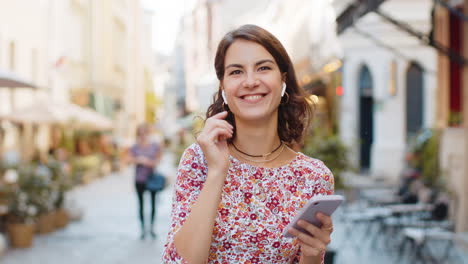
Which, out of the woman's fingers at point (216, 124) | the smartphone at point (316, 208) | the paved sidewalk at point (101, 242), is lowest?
the paved sidewalk at point (101, 242)

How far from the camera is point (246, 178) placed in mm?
2002

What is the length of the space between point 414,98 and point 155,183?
986cm

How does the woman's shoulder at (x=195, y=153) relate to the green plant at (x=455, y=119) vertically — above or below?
below

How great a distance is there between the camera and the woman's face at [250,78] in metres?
1.98

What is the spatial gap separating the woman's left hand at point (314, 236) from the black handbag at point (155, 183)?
6.67 meters

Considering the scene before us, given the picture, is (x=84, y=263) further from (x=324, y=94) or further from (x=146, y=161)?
(x=324, y=94)

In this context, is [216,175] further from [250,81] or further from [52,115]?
[52,115]

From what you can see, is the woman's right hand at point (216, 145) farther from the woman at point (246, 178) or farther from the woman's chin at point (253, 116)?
the woman's chin at point (253, 116)

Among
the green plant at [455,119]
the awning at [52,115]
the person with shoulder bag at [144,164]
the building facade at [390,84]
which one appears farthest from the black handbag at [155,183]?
the building facade at [390,84]

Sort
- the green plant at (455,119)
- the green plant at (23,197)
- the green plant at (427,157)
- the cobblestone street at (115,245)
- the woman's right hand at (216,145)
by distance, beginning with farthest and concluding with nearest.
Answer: the green plant at (427,157)
the green plant at (455,119)
the green plant at (23,197)
the cobblestone street at (115,245)
the woman's right hand at (216,145)

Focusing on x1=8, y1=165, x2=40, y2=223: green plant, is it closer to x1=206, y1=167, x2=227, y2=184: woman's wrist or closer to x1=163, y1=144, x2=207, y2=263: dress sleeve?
x1=163, y1=144, x2=207, y2=263: dress sleeve

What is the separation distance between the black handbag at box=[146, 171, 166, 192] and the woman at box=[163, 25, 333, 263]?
629 cm

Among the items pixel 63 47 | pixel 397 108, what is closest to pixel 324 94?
pixel 397 108

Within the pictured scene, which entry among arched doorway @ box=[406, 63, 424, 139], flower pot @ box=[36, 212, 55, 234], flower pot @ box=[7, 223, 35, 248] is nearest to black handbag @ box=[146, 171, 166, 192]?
flower pot @ box=[7, 223, 35, 248]
